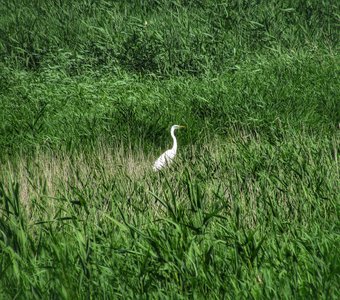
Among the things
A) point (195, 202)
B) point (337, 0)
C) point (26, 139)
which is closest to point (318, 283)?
point (195, 202)

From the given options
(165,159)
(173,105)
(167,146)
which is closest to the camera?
(165,159)

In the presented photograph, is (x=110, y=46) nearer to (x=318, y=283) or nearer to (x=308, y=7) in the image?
(x=308, y=7)

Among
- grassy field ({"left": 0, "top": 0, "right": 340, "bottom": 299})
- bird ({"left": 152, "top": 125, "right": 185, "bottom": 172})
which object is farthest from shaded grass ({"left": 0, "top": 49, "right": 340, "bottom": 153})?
bird ({"left": 152, "top": 125, "right": 185, "bottom": 172})

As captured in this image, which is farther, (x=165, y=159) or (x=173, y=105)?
(x=173, y=105)

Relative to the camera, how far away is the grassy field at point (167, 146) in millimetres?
4375

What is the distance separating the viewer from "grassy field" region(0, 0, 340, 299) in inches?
172

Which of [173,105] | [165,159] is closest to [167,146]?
[173,105]

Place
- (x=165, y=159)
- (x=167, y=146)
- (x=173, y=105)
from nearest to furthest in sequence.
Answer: (x=165, y=159) → (x=167, y=146) → (x=173, y=105)

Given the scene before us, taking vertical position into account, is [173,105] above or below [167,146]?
above

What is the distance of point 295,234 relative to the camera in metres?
4.79

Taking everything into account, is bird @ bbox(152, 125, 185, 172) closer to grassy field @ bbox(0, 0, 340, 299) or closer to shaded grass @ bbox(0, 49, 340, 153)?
grassy field @ bbox(0, 0, 340, 299)

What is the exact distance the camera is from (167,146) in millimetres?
8703

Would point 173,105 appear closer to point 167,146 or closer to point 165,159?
point 167,146

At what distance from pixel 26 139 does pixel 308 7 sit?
182 inches
